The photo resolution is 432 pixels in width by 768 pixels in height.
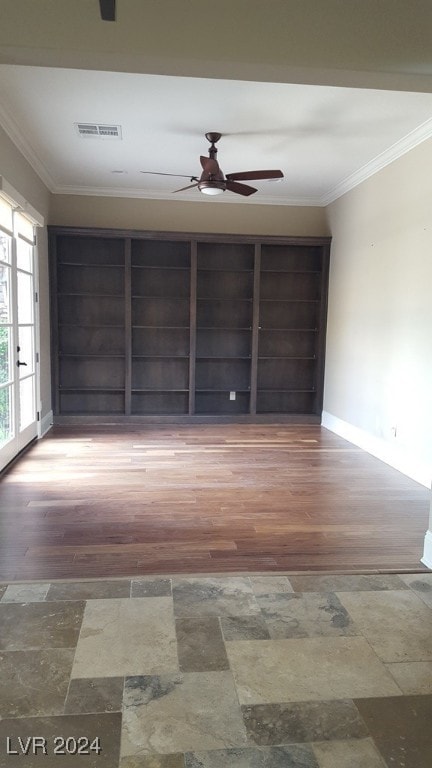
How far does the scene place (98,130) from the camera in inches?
173

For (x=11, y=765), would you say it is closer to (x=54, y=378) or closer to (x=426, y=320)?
(x=426, y=320)

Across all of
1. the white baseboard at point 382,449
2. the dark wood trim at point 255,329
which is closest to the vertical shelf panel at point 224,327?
the dark wood trim at point 255,329

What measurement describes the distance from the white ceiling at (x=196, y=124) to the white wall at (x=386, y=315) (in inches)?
14.9

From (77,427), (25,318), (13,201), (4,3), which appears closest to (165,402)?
(77,427)

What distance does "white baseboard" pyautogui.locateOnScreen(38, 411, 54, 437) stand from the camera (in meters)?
5.76

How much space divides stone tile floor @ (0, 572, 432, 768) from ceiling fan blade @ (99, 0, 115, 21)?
8.26ft

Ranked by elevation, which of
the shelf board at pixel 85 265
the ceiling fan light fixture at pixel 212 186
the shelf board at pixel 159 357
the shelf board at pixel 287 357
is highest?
the ceiling fan light fixture at pixel 212 186

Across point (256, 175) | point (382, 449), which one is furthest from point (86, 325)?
point (382, 449)

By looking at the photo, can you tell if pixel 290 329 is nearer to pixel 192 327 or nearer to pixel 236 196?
pixel 192 327

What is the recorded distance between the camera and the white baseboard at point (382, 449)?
14.1 ft

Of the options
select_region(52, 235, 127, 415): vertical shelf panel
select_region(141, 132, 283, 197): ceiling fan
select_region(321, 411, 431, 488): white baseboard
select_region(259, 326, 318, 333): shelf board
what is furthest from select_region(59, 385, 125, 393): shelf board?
select_region(141, 132, 283, 197): ceiling fan

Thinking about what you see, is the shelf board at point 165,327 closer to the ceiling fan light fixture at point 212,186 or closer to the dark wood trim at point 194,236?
the dark wood trim at point 194,236

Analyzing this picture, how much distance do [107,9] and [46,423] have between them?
480 centimetres

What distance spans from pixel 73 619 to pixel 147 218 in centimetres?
543
